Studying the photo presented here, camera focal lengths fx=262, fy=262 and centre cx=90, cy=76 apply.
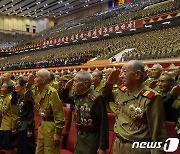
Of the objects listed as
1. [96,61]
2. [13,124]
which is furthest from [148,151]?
[96,61]

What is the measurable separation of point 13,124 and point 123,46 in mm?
7003

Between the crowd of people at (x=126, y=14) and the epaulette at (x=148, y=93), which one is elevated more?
the crowd of people at (x=126, y=14)

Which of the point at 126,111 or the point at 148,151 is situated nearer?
the point at 148,151

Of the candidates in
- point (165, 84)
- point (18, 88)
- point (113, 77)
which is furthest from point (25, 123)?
point (165, 84)

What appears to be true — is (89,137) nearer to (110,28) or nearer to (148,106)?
(148,106)

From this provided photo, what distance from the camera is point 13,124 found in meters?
3.21

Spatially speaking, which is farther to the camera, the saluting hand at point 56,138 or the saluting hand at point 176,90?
the saluting hand at point 56,138

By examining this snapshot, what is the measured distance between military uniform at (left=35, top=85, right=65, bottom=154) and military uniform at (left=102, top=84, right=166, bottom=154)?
83cm

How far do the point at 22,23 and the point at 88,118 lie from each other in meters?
28.8

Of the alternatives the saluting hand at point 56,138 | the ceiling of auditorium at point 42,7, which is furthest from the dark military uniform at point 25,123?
the ceiling of auditorium at point 42,7

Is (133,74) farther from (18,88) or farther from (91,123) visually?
(18,88)

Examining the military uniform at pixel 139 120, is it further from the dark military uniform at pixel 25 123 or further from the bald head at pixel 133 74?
the dark military uniform at pixel 25 123

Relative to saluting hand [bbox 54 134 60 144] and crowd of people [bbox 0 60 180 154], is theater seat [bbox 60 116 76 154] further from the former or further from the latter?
saluting hand [bbox 54 134 60 144]

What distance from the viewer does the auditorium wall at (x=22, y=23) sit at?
27812mm
